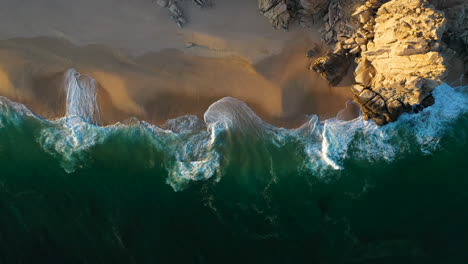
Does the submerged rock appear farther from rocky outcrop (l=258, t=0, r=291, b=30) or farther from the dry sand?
rocky outcrop (l=258, t=0, r=291, b=30)

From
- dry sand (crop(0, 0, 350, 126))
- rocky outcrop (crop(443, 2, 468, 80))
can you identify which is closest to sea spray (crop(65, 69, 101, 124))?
dry sand (crop(0, 0, 350, 126))

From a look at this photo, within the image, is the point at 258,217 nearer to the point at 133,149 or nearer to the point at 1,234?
the point at 133,149

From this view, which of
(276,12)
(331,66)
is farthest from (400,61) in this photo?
(276,12)

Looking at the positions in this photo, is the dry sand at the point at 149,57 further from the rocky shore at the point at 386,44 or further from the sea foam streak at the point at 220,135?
the rocky shore at the point at 386,44

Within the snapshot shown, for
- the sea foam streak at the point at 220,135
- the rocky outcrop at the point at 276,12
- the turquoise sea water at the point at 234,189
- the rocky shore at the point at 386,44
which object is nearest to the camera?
the rocky shore at the point at 386,44

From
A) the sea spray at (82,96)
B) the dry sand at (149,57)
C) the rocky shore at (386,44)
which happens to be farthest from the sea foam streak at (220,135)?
the rocky shore at (386,44)

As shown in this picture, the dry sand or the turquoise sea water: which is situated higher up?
the dry sand
